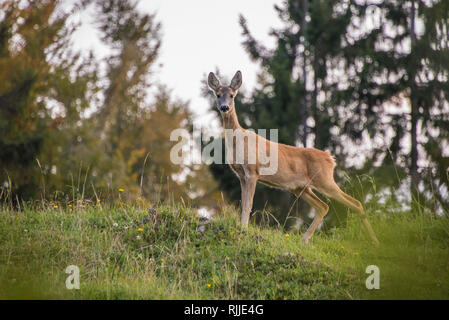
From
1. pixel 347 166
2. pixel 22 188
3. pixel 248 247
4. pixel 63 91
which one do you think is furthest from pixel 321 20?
pixel 248 247

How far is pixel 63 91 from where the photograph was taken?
65.9ft

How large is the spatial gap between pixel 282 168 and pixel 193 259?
A: 9.49 feet

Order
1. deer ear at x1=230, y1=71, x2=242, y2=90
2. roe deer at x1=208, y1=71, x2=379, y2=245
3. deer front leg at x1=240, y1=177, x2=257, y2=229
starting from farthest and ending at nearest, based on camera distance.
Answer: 1. deer ear at x1=230, y1=71, x2=242, y2=90
2. roe deer at x1=208, y1=71, x2=379, y2=245
3. deer front leg at x1=240, y1=177, x2=257, y2=229

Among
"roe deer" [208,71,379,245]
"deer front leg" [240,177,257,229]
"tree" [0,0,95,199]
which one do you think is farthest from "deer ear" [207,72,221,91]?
"tree" [0,0,95,199]

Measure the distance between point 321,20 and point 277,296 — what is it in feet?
50.1

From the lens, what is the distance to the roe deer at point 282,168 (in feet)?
28.5

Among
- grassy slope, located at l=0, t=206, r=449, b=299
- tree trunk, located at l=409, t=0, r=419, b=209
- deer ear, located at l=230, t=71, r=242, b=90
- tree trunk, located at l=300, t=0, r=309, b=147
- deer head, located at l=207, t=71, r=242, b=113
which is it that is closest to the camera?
grassy slope, located at l=0, t=206, r=449, b=299

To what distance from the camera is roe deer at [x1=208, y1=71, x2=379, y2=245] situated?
28.5 feet

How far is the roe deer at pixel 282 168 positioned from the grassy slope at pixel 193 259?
886 millimetres

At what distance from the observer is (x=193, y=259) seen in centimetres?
665

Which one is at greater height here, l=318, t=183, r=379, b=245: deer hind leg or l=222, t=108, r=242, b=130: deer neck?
l=222, t=108, r=242, b=130: deer neck

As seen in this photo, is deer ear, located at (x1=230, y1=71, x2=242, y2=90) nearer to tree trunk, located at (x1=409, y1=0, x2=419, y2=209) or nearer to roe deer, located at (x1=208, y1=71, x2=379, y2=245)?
roe deer, located at (x1=208, y1=71, x2=379, y2=245)

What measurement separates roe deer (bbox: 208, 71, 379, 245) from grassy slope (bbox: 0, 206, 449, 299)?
0.89 metres

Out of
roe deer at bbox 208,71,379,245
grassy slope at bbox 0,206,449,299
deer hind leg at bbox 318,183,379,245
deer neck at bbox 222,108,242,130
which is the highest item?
deer neck at bbox 222,108,242,130
